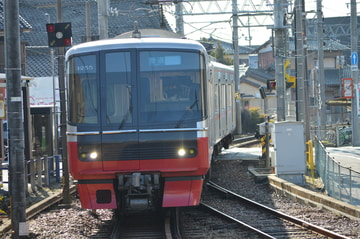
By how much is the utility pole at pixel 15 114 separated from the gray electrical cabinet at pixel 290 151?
24.5 feet

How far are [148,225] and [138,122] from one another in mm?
1992

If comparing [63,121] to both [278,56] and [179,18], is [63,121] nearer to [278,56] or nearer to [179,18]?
[278,56]

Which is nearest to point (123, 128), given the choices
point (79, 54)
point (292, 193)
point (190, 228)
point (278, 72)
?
point (79, 54)

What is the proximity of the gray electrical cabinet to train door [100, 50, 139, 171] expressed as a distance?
6.29 m

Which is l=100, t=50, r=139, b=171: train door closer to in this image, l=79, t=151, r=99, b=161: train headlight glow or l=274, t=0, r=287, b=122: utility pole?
l=79, t=151, r=99, b=161: train headlight glow

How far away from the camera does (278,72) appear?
65.5 feet

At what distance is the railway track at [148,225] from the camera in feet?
33.8

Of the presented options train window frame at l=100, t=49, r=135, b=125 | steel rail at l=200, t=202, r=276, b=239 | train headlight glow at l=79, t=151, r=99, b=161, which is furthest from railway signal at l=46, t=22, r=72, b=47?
steel rail at l=200, t=202, r=276, b=239

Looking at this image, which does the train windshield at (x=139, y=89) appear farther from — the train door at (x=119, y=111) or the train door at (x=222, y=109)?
the train door at (x=222, y=109)

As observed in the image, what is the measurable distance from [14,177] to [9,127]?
79 cm

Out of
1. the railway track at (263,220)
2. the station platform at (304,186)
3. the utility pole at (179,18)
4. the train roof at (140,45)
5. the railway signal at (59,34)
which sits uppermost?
the utility pole at (179,18)

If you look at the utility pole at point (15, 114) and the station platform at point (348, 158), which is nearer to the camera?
the utility pole at point (15, 114)

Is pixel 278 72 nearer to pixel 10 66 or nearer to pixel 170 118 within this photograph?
pixel 170 118

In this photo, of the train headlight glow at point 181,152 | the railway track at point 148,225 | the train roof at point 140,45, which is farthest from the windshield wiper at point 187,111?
the railway track at point 148,225
